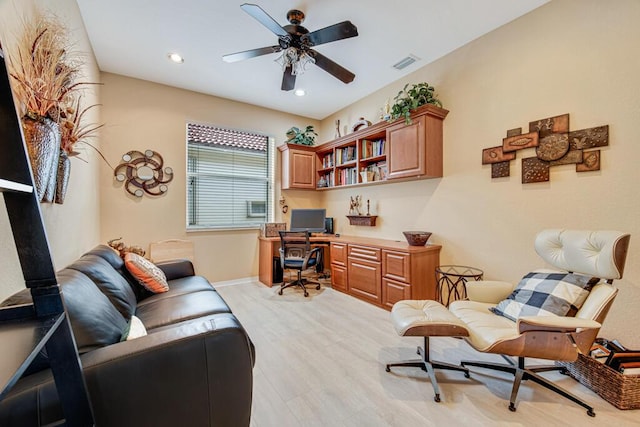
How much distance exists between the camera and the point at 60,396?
0.87m

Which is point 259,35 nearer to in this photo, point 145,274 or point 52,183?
point 52,183

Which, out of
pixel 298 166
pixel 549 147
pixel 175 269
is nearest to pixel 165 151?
pixel 175 269

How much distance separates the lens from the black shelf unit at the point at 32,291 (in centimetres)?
69

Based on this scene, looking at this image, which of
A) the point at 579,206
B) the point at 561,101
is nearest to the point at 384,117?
the point at 561,101

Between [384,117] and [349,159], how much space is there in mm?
886

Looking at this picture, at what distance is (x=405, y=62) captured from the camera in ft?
10.8

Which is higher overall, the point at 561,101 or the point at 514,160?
the point at 561,101

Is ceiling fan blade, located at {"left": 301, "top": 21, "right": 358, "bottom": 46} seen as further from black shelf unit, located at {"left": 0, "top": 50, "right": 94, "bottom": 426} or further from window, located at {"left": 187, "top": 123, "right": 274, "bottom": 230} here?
window, located at {"left": 187, "top": 123, "right": 274, "bottom": 230}

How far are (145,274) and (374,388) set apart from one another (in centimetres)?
209

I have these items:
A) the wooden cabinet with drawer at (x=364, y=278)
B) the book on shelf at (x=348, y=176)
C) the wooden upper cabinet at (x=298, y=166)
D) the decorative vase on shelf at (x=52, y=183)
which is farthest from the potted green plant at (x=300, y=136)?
the decorative vase on shelf at (x=52, y=183)

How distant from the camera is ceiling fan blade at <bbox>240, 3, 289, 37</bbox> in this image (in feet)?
6.48

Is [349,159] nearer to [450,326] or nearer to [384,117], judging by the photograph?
[384,117]

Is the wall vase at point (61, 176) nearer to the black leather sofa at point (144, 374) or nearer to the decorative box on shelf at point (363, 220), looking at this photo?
the black leather sofa at point (144, 374)

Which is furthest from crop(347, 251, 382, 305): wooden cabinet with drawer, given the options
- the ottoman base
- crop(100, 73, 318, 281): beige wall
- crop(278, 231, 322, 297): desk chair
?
crop(100, 73, 318, 281): beige wall
